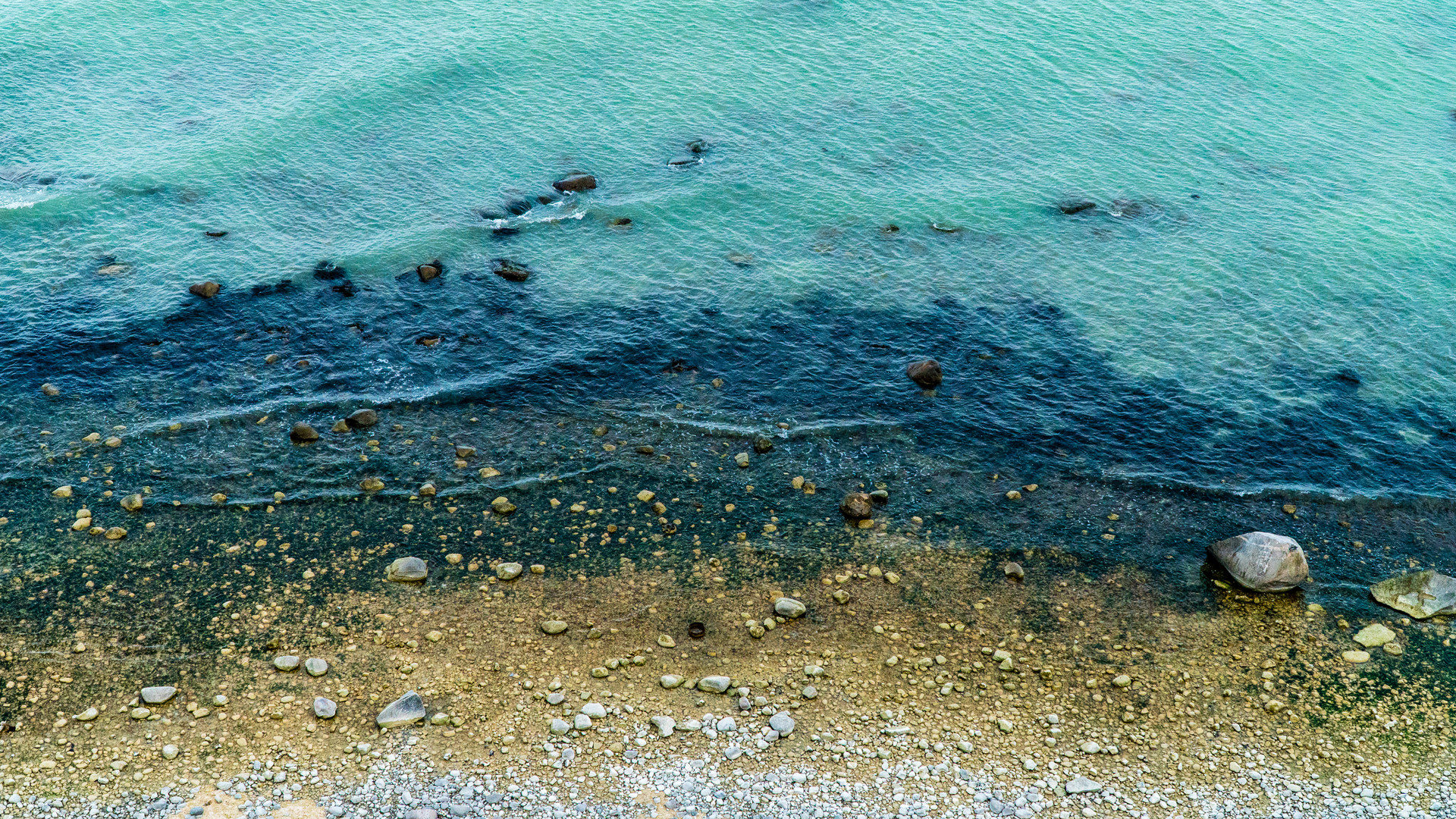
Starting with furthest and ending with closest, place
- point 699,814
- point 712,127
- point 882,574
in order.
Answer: point 712,127 < point 882,574 < point 699,814

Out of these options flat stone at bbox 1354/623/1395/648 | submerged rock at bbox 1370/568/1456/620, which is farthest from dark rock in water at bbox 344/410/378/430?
submerged rock at bbox 1370/568/1456/620

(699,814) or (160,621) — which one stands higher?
(699,814)

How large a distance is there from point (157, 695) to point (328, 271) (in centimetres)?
2328

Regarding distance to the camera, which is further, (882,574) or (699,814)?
(882,574)

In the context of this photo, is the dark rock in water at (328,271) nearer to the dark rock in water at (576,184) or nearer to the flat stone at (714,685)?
the dark rock in water at (576,184)

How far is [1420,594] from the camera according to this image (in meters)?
32.7

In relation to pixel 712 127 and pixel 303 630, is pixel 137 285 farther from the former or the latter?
pixel 712 127

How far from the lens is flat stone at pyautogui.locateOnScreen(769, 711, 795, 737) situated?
27.1 m

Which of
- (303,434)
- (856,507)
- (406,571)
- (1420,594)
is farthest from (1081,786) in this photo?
(303,434)

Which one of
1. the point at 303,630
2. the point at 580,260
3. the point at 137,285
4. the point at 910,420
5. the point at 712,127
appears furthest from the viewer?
the point at 712,127

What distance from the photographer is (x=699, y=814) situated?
2503cm

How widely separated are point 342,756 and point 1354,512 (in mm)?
32760

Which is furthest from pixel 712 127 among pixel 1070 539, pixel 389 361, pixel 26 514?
pixel 26 514

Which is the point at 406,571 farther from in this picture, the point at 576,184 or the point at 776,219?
the point at 776,219
